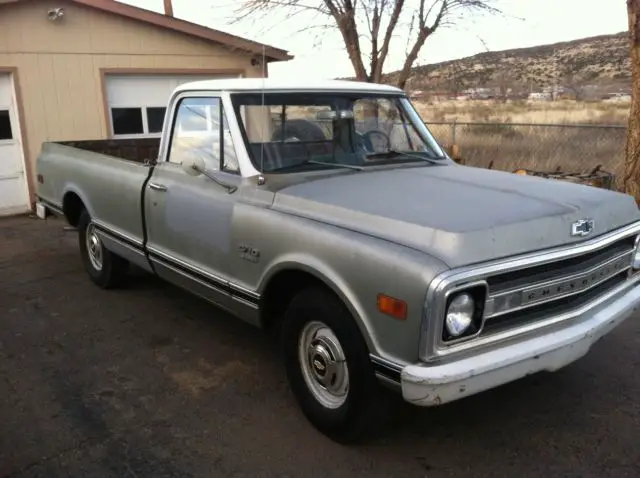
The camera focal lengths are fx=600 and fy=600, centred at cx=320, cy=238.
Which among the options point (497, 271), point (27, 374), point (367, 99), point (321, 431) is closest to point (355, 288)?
point (497, 271)

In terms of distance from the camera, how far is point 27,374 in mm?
4059

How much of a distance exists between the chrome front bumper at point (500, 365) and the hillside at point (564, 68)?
3268 cm

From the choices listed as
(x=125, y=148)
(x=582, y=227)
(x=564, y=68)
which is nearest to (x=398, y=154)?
(x=582, y=227)

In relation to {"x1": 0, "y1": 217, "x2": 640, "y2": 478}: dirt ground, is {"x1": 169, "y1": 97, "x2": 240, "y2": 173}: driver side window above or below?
above

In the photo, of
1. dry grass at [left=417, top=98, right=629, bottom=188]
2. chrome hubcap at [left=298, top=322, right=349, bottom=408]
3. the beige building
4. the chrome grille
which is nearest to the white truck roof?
chrome hubcap at [left=298, top=322, right=349, bottom=408]

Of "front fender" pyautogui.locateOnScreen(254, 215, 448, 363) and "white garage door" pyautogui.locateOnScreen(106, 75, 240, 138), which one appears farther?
"white garage door" pyautogui.locateOnScreen(106, 75, 240, 138)

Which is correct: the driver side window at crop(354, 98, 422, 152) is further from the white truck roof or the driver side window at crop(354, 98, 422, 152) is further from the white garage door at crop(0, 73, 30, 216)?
the white garage door at crop(0, 73, 30, 216)

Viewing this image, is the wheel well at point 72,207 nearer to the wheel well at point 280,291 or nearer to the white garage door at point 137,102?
the wheel well at point 280,291

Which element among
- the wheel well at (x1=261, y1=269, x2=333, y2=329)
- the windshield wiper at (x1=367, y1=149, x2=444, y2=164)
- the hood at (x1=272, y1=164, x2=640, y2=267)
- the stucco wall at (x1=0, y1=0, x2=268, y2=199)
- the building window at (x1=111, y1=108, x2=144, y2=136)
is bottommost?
the wheel well at (x1=261, y1=269, x2=333, y2=329)

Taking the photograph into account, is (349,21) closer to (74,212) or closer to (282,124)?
(74,212)

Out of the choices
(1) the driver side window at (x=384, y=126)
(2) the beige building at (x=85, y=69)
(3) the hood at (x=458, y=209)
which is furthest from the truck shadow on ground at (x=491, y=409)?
(2) the beige building at (x=85, y=69)

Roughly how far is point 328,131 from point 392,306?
1883mm

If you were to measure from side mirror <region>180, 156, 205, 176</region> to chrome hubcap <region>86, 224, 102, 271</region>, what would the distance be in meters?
1.97

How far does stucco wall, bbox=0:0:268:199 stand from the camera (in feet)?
30.7
